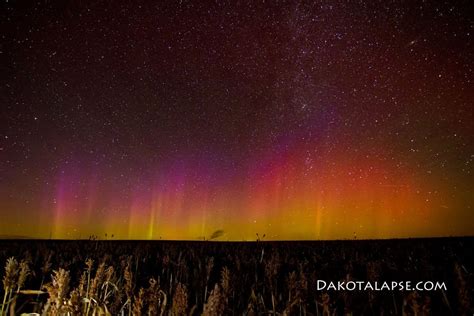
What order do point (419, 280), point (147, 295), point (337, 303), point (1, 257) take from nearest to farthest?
point (147, 295)
point (337, 303)
point (419, 280)
point (1, 257)

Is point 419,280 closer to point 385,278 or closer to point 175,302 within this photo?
point 385,278

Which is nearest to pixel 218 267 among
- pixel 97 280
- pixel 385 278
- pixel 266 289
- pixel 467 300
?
pixel 266 289

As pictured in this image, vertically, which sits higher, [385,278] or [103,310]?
[385,278]

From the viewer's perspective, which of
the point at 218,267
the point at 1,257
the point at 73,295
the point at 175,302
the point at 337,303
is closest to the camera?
the point at 73,295

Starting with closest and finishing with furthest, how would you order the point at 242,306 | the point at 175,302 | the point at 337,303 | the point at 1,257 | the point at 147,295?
the point at 175,302, the point at 147,295, the point at 242,306, the point at 337,303, the point at 1,257

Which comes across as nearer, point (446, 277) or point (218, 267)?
point (446, 277)

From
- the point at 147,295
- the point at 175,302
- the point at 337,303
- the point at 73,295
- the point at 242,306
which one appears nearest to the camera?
the point at 73,295

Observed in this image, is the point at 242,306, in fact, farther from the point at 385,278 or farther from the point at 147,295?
the point at 385,278

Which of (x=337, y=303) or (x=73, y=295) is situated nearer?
(x=73, y=295)

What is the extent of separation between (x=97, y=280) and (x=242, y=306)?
2.37 meters

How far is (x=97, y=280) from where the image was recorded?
3.37 metres

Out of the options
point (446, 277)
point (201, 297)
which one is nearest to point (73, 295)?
point (201, 297)

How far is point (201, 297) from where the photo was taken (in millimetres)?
5574

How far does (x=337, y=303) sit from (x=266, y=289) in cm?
134
